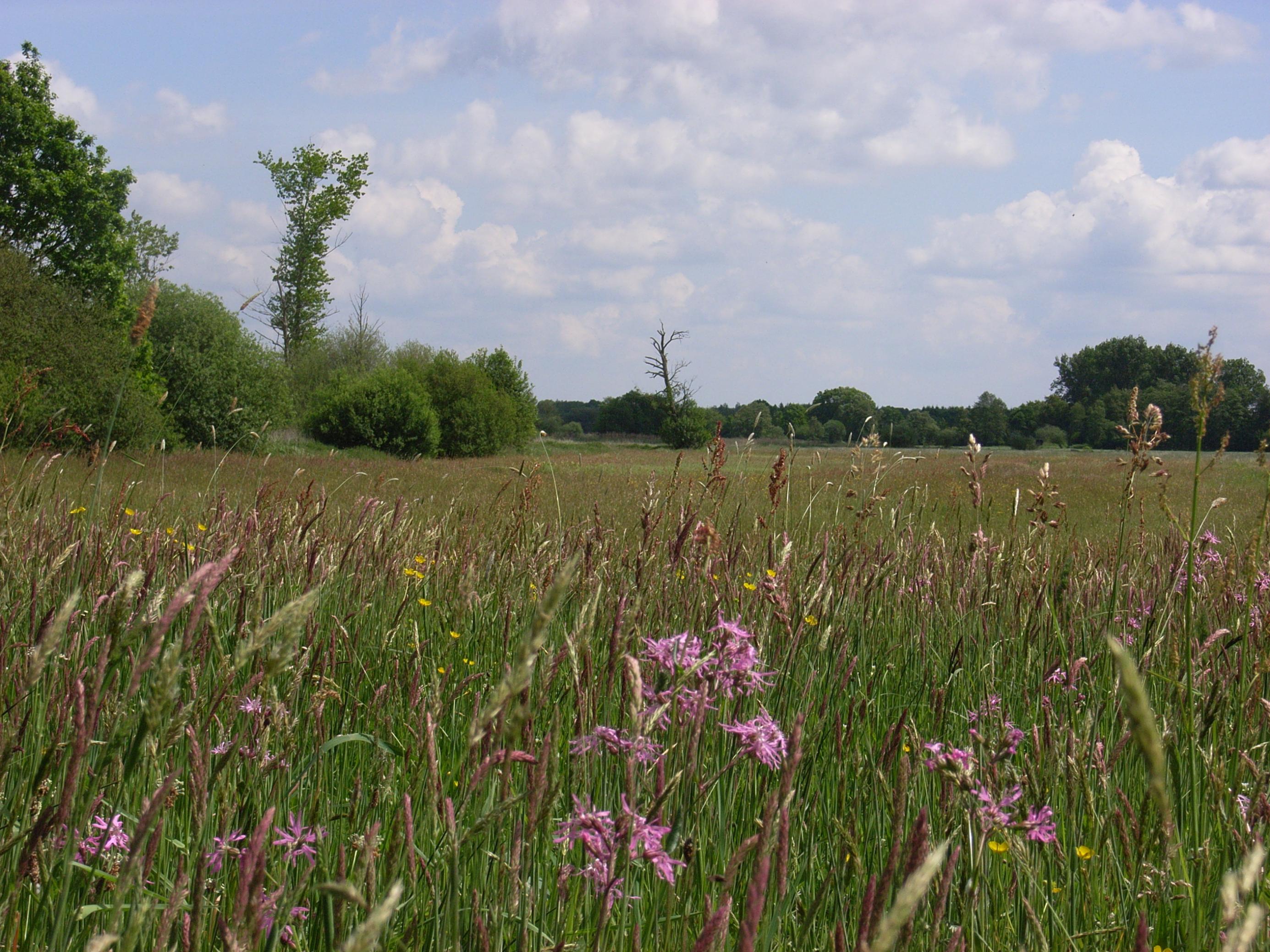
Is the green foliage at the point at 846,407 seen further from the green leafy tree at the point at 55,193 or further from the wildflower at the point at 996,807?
the wildflower at the point at 996,807

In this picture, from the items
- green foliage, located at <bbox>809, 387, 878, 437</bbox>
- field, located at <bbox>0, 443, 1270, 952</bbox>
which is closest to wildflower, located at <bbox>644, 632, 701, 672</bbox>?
field, located at <bbox>0, 443, 1270, 952</bbox>

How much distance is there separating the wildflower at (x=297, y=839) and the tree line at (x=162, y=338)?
519 inches

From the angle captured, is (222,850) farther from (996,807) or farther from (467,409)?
(467,409)

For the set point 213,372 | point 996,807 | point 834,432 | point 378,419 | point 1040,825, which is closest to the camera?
point 996,807

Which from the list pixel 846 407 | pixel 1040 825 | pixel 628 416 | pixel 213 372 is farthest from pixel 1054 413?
pixel 1040 825

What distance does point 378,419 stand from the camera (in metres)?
33.8

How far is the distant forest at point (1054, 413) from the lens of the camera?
56.8 m

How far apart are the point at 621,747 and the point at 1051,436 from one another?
72.4m

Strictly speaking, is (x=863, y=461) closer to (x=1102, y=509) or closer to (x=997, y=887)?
(x=997, y=887)

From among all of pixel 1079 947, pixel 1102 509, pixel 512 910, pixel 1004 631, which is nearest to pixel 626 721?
pixel 512 910

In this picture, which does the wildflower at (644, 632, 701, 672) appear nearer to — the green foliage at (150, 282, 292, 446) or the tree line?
the tree line

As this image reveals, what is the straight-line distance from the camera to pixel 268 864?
1.31m

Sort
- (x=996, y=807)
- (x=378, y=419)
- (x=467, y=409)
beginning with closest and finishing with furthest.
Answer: (x=996, y=807)
(x=378, y=419)
(x=467, y=409)

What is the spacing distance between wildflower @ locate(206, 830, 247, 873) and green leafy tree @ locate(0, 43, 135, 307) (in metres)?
29.2
